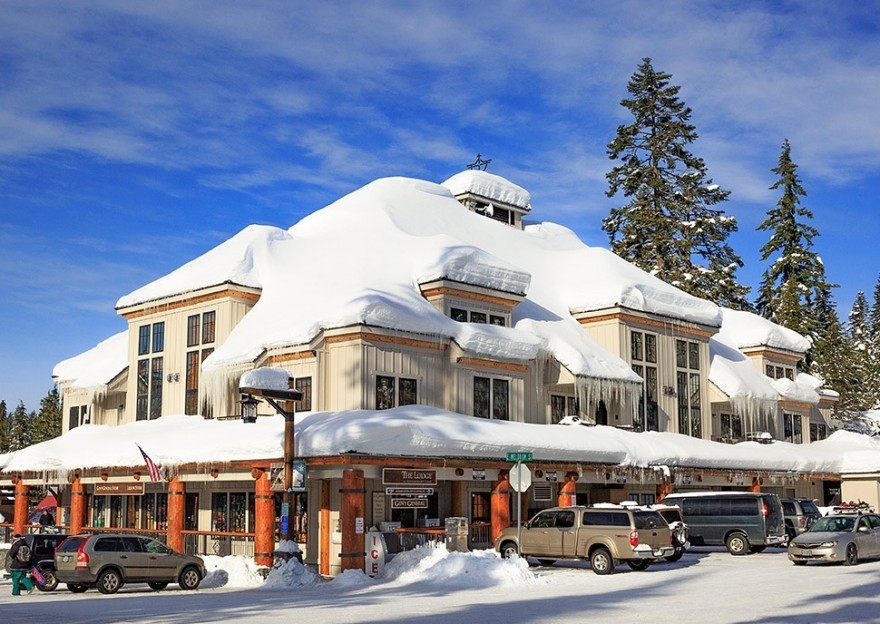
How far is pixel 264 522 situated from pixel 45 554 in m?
5.49

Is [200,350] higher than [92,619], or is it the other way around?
[200,350]

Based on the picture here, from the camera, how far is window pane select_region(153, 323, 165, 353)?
3941 centimetres

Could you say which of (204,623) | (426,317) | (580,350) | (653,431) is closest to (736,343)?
(653,431)

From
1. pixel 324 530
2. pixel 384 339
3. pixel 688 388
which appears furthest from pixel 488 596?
pixel 688 388

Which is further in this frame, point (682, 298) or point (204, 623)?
point (682, 298)

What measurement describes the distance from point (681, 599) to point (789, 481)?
2597 centimetres

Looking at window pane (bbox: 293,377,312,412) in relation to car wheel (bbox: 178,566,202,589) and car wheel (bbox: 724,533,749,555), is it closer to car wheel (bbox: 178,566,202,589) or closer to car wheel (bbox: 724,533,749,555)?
car wheel (bbox: 178,566,202,589)

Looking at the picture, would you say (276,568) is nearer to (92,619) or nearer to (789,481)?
(92,619)

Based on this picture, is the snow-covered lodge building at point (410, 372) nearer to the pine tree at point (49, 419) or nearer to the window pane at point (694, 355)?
the window pane at point (694, 355)

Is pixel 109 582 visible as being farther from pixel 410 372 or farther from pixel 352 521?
pixel 410 372

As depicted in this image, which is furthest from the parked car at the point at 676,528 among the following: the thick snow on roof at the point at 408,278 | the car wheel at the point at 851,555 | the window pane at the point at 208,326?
the window pane at the point at 208,326

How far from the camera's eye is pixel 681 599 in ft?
67.2

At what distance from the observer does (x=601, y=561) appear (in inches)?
1078

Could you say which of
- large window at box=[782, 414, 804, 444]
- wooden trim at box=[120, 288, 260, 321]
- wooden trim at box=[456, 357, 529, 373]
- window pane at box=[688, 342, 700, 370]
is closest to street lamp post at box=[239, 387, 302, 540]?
wooden trim at box=[456, 357, 529, 373]
